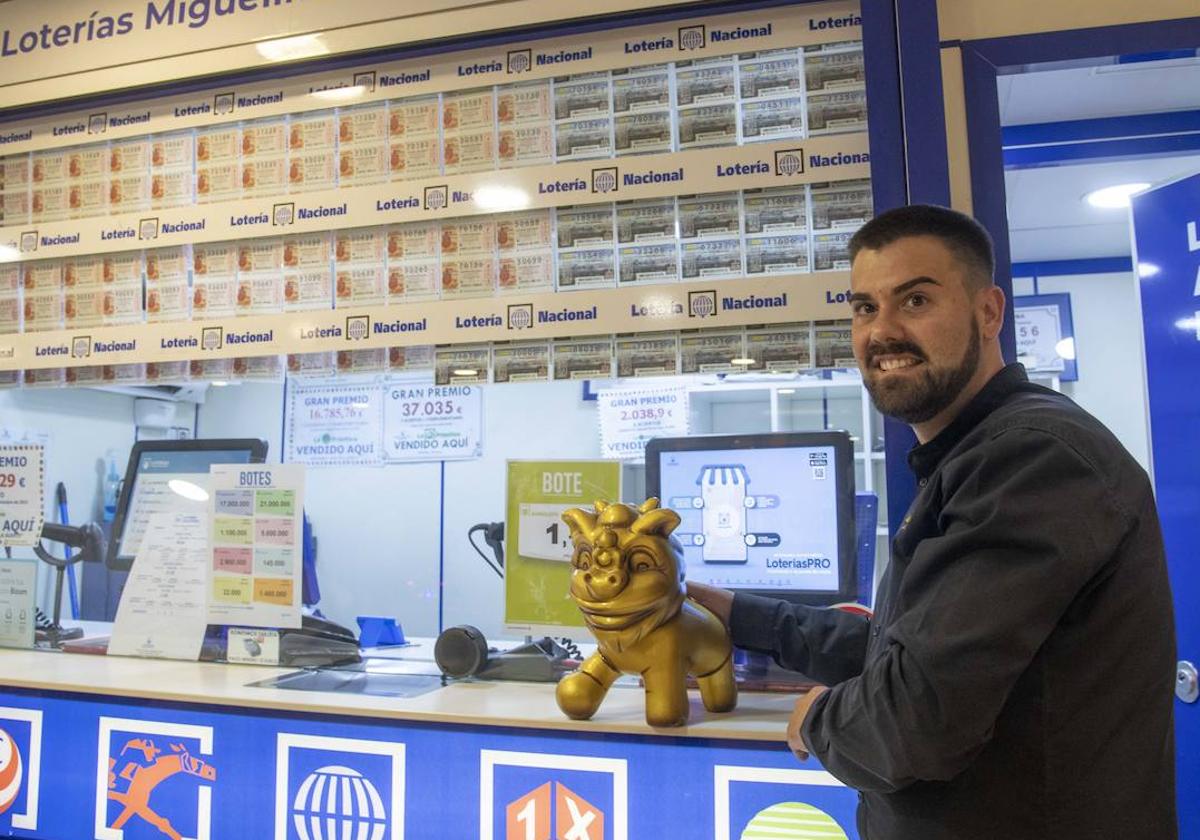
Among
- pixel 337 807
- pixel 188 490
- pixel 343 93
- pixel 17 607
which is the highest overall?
pixel 343 93

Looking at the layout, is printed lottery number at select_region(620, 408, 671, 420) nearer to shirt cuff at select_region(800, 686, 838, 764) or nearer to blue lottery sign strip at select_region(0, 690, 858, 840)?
blue lottery sign strip at select_region(0, 690, 858, 840)

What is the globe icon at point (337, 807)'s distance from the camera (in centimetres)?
184

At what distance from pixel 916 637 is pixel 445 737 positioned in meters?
1.10

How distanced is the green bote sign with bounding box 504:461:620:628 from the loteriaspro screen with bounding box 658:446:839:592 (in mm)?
191

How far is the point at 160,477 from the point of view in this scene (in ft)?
8.45

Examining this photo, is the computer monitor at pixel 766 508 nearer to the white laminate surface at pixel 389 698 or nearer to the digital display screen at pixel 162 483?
the white laminate surface at pixel 389 698

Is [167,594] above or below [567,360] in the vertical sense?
below

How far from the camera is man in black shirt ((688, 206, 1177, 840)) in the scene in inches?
39.8

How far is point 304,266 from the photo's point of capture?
92.9 inches

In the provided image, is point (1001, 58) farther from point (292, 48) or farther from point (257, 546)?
point (257, 546)

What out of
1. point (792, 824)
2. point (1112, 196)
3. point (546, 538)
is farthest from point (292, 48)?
point (1112, 196)

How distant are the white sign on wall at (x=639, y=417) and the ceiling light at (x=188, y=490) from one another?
1.28 metres

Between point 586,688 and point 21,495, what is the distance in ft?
6.63

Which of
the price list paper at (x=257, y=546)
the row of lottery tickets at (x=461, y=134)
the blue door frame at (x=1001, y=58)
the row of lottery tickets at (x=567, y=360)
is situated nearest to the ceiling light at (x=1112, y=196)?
the blue door frame at (x=1001, y=58)
